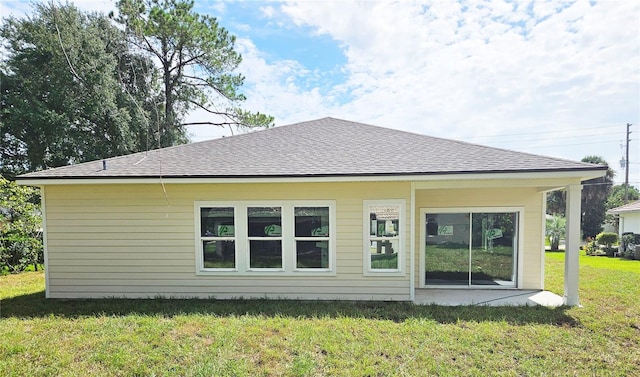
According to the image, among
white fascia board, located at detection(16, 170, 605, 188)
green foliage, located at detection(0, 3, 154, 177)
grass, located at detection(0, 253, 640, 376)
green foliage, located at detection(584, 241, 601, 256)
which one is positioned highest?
green foliage, located at detection(0, 3, 154, 177)

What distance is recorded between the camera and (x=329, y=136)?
894 cm

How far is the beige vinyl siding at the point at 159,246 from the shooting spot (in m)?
6.89

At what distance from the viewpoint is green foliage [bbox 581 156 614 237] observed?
29.4m

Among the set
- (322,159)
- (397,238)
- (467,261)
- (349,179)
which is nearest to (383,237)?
(397,238)

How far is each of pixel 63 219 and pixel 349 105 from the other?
38.8 feet

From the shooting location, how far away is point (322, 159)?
23.9 feet

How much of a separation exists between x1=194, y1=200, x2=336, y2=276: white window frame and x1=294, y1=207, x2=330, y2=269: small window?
0.06 metres

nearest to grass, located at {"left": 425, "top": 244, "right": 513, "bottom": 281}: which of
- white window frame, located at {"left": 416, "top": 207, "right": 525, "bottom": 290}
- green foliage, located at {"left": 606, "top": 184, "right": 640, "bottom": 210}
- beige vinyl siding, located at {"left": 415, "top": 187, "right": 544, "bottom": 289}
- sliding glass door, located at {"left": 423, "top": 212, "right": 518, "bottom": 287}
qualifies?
sliding glass door, located at {"left": 423, "top": 212, "right": 518, "bottom": 287}

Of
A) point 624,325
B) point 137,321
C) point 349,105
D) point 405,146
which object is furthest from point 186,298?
point 349,105

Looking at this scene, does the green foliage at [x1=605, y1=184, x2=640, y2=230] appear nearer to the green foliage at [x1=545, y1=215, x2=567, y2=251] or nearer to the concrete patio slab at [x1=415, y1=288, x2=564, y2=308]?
the green foliage at [x1=545, y1=215, x2=567, y2=251]

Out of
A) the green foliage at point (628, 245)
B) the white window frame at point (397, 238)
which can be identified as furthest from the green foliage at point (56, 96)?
the green foliage at point (628, 245)

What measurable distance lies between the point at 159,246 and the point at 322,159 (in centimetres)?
410

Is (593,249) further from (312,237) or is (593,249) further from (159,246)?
(159,246)

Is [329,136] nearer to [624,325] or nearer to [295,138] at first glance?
[295,138]
